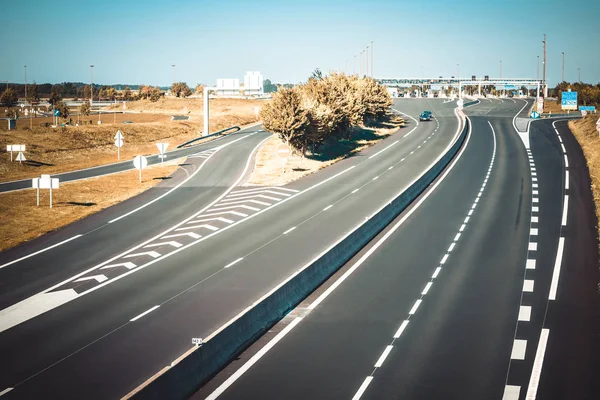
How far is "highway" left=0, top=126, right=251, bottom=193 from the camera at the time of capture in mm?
47744

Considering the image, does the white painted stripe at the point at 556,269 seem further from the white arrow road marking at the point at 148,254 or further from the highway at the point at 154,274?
the white arrow road marking at the point at 148,254

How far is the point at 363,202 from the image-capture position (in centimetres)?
3944

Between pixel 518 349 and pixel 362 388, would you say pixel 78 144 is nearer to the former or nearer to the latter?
pixel 518 349

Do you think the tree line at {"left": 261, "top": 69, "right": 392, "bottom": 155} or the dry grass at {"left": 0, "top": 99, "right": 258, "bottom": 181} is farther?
the dry grass at {"left": 0, "top": 99, "right": 258, "bottom": 181}

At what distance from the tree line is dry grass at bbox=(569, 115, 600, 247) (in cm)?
2308

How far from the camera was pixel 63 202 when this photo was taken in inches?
1625

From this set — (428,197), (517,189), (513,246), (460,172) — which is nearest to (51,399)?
(513,246)

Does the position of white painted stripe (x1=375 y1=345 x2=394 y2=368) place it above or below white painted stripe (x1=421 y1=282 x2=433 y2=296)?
below

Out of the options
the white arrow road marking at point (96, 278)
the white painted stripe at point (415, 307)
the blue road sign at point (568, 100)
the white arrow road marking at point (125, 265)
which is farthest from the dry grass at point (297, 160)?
the blue road sign at point (568, 100)

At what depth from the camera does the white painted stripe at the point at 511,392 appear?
15.0 meters

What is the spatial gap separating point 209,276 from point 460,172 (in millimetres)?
31994

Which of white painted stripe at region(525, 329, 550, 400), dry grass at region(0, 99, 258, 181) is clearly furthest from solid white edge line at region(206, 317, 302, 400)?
dry grass at region(0, 99, 258, 181)

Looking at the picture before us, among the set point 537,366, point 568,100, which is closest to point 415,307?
point 537,366

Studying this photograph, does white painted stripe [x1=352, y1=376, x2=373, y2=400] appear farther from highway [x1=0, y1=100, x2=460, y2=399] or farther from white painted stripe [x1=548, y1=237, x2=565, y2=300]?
white painted stripe [x1=548, y1=237, x2=565, y2=300]
